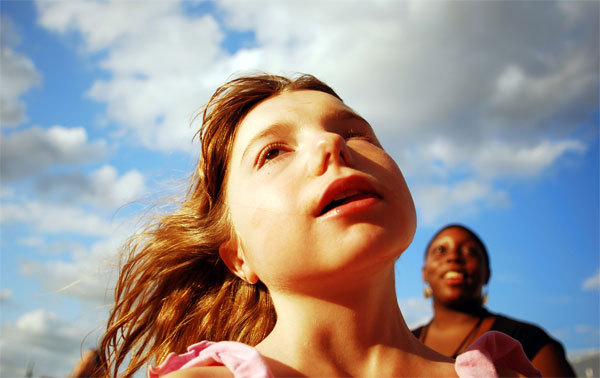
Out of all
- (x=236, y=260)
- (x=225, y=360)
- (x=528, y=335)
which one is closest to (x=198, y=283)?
(x=236, y=260)

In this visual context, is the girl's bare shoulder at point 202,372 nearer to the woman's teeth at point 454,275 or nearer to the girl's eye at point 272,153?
the girl's eye at point 272,153

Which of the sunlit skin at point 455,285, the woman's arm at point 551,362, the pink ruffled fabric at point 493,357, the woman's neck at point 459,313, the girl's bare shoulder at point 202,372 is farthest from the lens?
the woman's neck at point 459,313

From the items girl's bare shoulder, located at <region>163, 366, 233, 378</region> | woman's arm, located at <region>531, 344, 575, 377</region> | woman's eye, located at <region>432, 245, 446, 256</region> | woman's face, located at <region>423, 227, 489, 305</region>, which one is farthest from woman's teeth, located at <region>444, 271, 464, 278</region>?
girl's bare shoulder, located at <region>163, 366, 233, 378</region>

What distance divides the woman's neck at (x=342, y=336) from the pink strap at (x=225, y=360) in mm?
144

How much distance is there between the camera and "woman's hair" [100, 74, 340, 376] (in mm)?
2453

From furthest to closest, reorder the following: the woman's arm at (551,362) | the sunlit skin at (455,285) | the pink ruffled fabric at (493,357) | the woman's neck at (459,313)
A: the woman's neck at (459,313) < the sunlit skin at (455,285) < the woman's arm at (551,362) < the pink ruffled fabric at (493,357)

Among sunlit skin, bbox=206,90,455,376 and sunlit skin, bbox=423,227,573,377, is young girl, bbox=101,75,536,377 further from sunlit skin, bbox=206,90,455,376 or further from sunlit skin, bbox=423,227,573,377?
sunlit skin, bbox=423,227,573,377

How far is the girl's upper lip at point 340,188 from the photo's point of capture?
1777 mm

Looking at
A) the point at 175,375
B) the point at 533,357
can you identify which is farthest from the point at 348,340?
the point at 533,357

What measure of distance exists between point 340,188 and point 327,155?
0.15 m

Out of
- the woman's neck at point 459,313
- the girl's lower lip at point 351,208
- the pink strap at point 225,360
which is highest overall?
the woman's neck at point 459,313

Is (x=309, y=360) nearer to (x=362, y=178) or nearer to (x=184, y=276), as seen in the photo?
(x=362, y=178)

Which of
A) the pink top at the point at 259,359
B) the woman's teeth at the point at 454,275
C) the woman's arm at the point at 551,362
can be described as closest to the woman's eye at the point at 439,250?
the woman's teeth at the point at 454,275

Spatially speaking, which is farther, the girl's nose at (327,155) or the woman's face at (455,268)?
the woman's face at (455,268)
